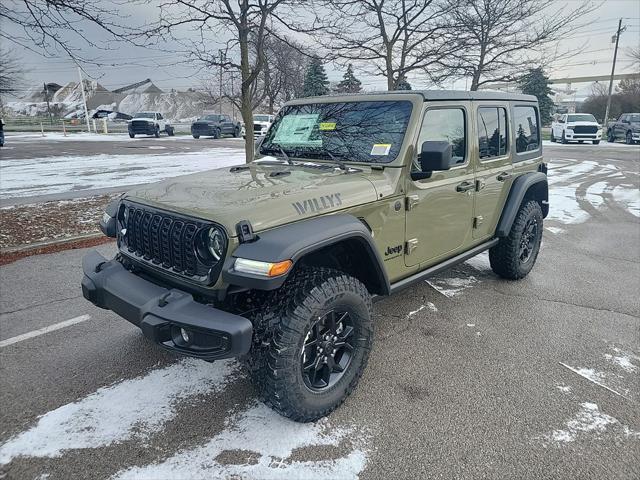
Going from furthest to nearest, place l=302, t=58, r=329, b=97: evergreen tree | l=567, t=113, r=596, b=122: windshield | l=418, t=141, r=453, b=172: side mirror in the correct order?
1. l=302, t=58, r=329, b=97: evergreen tree
2. l=567, t=113, r=596, b=122: windshield
3. l=418, t=141, r=453, b=172: side mirror

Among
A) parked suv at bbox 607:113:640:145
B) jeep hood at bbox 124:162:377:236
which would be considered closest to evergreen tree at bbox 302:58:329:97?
parked suv at bbox 607:113:640:145

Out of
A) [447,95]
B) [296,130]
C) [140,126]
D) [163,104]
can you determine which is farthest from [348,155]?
[163,104]

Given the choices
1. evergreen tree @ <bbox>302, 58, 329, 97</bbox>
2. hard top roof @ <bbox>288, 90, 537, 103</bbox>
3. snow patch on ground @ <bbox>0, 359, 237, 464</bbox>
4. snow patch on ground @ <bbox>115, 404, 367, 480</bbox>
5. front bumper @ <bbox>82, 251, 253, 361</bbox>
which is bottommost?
snow patch on ground @ <bbox>115, 404, 367, 480</bbox>

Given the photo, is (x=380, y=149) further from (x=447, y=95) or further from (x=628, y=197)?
(x=628, y=197)

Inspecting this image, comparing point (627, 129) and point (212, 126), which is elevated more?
point (212, 126)

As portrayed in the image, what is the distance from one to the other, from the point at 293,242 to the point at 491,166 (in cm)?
257

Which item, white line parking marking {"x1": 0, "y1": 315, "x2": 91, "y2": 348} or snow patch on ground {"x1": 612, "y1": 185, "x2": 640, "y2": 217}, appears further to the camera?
snow patch on ground {"x1": 612, "y1": 185, "x2": 640, "y2": 217}

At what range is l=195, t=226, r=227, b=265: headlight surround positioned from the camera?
7.93 ft

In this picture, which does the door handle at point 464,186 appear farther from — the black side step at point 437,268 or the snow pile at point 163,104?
the snow pile at point 163,104

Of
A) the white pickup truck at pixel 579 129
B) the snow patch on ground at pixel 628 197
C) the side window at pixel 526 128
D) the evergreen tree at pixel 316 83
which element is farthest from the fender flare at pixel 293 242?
the evergreen tree at pixel 316 83

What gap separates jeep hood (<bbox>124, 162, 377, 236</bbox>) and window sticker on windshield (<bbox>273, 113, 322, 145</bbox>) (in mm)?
417

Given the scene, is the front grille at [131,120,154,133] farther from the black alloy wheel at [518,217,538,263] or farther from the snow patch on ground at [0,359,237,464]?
the snow patch on ground at [0,359,237,464]

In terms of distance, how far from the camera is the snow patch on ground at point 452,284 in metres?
4.60

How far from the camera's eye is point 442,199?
3549 millimetres
